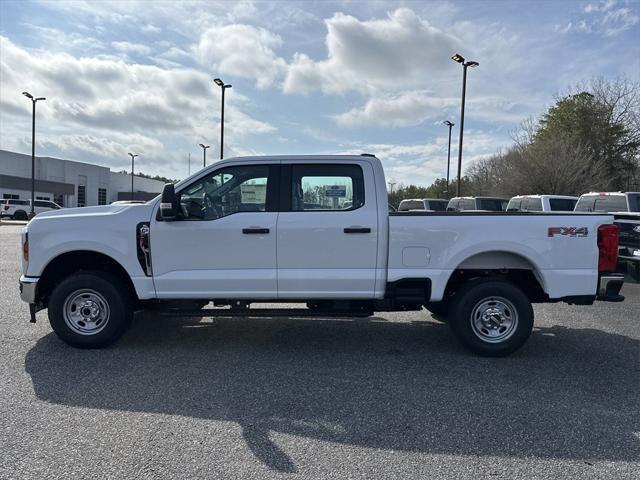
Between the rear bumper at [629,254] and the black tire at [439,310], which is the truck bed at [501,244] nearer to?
the black tire at [439,310]

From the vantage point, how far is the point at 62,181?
68.5m

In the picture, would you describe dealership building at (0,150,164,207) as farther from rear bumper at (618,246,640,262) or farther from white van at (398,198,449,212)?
rear bumper at (618,246,640,262)

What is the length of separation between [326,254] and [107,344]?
2635 millimetres

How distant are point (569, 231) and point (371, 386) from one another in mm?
2717

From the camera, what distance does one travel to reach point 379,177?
5438 millimetres

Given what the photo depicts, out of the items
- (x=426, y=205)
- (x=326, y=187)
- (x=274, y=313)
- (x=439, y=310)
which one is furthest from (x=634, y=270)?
(x=426, y=205)

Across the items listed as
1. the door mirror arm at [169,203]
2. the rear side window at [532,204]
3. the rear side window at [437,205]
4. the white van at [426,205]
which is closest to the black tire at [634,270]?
the rear side window at [532,204]

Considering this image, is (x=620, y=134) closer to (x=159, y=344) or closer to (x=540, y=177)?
(x=540, y=177)

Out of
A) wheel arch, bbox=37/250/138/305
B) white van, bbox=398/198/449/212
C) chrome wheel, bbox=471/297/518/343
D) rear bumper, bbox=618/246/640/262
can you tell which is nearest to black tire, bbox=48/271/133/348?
wheel arch, bbox=37/250/138/305

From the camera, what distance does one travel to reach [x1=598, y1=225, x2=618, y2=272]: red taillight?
5324 millimetres

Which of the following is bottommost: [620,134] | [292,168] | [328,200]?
Result: [328,200]

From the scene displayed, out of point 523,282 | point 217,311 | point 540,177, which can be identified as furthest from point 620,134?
point 217,311

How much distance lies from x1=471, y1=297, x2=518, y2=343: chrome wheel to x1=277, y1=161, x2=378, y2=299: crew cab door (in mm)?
1205

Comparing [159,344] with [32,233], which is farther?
[159,344]
